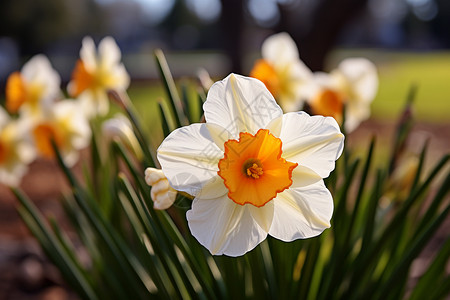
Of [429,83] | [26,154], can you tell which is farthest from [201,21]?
[26,154]

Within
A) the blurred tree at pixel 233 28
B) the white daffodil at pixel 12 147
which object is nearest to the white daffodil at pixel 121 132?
the white daffodil at pixel 12 147

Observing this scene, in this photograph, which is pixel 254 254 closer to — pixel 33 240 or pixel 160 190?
pixel 160 190

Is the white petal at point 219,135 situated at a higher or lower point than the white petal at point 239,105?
lower

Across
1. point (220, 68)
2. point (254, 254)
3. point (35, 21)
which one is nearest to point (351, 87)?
point (254, 254)

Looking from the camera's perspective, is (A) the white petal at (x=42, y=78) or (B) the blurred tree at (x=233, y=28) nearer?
(A) the white petal at (x=42, y=78)

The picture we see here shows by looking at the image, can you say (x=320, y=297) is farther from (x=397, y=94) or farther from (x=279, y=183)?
(x=397, y=94)

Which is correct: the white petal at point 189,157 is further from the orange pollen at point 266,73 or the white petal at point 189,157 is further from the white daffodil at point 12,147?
the white daffodil at point 12,147

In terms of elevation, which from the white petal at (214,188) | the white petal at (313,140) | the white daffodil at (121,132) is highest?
the white petal at (313,140)

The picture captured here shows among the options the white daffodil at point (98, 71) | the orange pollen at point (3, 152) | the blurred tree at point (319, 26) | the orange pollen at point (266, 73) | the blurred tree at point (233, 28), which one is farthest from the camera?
the blurred tree at point (233, 28)
